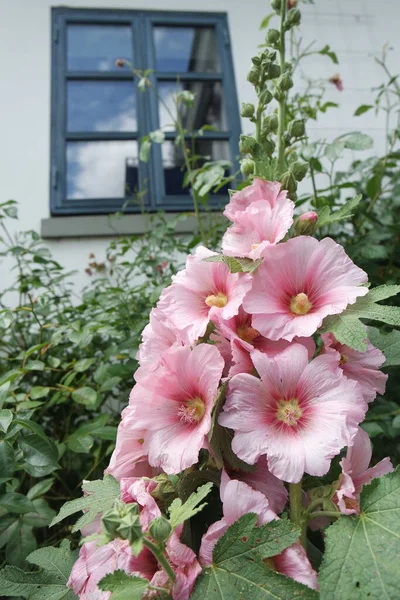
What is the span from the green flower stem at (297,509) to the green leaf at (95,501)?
0.59 feet

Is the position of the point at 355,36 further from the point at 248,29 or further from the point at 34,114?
the point at 34,114

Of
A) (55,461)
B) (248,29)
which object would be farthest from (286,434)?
(248,29)

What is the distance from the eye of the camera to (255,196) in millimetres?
629

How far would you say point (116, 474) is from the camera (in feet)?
1.87

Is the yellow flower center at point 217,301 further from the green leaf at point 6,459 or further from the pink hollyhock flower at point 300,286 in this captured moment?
the green leaf at point 6,459

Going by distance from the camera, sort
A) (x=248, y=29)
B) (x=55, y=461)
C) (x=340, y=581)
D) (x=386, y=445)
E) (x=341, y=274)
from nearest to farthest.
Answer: (x=340, y=581), (x=341, y=274), (x=55, y=461), (x=386, y=445), (x=248, y=29)

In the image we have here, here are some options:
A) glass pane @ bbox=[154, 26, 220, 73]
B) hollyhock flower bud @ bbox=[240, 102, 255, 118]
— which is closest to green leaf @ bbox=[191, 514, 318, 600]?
hollyhock flower bud @ bbox=[240, 102, 255, 118]

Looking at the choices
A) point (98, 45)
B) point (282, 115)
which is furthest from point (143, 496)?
point (98, 45)

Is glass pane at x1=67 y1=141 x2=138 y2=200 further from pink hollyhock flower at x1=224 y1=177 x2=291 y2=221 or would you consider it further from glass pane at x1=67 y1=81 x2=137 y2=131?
pink hollyhock flower at x1=224 y1=177 x2=291 y2=221

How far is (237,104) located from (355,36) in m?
0.81

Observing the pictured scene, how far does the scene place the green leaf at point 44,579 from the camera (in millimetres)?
598

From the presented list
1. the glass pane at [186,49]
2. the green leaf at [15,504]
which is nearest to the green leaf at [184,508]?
the green leaf at [15,504]

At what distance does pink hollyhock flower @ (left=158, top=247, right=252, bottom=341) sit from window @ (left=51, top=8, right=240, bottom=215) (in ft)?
6.48

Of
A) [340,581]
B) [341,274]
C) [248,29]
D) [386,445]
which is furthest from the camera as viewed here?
[248,29]
